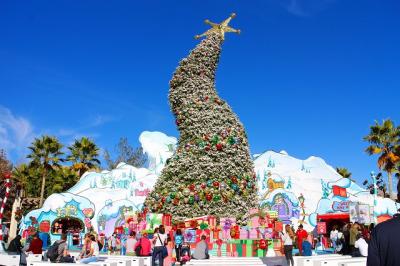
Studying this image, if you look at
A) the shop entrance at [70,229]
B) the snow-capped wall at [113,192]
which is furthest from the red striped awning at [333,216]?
the shop entrance at [70,229]

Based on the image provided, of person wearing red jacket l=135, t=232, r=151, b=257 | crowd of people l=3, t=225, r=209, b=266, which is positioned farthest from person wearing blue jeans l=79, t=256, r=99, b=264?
person wearing red jacket l=135, t=232, r=151, b=257

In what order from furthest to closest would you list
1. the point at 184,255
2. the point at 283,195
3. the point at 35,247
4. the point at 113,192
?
the point at 113,192 < the point at 283,195 < the point at 184,255 < the point at 35,247

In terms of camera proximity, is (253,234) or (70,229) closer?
(253,234)

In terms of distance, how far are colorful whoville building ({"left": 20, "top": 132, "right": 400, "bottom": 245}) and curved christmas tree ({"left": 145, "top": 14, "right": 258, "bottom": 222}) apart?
4.74m

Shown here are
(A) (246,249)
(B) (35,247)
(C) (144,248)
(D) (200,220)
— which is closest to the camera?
(B) (35,247)

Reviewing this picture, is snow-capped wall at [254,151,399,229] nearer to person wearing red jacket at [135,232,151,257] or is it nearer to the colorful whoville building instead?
the colorful whoville building

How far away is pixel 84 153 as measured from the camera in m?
37.2

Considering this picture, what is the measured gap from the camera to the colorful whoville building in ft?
78.1

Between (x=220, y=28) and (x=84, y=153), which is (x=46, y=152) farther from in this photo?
(x=220, y=28)

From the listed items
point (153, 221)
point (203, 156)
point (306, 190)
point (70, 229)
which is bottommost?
point (70, 229)

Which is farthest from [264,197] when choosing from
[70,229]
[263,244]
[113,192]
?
[70,229]

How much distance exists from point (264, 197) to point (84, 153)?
772 inches

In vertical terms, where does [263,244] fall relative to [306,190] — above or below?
below

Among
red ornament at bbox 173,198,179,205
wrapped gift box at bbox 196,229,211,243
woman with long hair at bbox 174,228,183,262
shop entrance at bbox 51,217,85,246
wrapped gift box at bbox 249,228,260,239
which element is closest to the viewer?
woman with long hair at bbox 174,228,183,262
